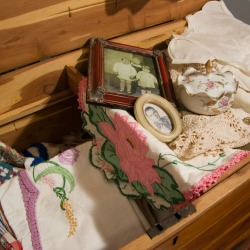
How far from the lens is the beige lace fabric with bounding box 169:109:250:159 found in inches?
28.5

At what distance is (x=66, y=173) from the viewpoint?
915mm

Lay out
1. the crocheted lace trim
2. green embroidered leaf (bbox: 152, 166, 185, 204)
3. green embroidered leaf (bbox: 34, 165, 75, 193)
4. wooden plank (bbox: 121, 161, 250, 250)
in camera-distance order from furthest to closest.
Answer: green embroidered leaf (bbox: 34, 165, 75, 193), the crocheted lace trim, green embroidered leaf (bbox: 152, 166, 185, 204), wooden plank (bbox: 121, 161, 250, 250)

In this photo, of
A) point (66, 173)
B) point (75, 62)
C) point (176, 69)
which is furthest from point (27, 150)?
point (176, 69)

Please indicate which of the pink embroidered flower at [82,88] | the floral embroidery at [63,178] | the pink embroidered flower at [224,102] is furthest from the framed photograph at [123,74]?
the floral embroidery at [63,178]

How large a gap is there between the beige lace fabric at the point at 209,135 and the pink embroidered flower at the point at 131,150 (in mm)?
76

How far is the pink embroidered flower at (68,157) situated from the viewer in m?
0.93

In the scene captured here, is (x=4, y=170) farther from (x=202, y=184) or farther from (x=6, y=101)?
(x=202, y=184)

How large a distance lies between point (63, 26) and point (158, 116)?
428mm

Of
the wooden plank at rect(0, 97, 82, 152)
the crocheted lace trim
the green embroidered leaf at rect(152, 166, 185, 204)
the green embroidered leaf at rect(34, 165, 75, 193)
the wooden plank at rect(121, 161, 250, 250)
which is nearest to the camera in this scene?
the wooden plank at rect(121, 161, 250, 250)

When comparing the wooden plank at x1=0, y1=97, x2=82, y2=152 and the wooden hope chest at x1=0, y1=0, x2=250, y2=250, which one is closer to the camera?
the wooden hope chest at x1=0, y1=0, x2=250, y2=250

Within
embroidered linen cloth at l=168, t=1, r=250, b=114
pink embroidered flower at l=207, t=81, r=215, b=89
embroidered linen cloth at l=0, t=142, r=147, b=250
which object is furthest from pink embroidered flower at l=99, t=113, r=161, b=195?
embroidered linen cloth at l=168, t=1, r=250, b=114

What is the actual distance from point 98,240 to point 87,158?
267 millimetres

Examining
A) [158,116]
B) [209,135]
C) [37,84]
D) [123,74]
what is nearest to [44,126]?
[37,84]

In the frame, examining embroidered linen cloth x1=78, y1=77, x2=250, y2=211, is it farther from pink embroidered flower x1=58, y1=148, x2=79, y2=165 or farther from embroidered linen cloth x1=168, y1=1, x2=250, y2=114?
embroidered linen cloth x1=168, y1=1, x2=250, y2=114
